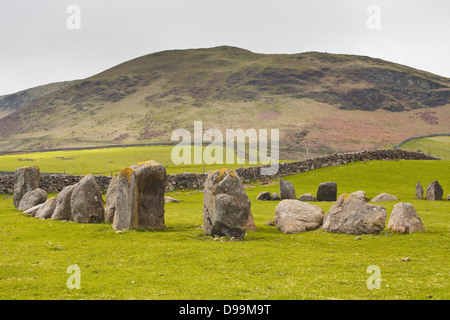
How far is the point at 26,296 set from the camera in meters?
11.4

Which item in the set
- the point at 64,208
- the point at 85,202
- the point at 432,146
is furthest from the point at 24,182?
the point at 432,146

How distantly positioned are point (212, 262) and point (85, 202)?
42.2 ft

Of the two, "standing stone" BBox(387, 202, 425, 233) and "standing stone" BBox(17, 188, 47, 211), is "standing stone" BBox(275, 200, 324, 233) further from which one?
"standing stone" BBox(17, 188, 47, 211)

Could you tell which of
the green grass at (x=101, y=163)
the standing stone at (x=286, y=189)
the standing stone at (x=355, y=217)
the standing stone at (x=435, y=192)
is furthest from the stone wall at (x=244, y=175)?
the standing stone at (x=355, y=217)

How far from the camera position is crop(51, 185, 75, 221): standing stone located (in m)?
26.6

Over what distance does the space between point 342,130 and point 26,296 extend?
512 feet

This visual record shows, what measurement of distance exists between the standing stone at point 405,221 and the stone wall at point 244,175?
115 feet

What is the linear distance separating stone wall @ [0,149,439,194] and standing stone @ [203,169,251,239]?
Result: 31679mm

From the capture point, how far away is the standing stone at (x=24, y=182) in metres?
35.8

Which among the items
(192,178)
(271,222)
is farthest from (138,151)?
(271,222)

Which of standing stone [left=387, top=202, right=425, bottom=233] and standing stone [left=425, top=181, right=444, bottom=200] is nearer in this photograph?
Result: standing stone [left=387, top=202, right=425, bottom=233]

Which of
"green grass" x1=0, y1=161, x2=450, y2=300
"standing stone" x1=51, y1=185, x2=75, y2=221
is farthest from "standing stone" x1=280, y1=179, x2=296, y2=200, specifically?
"standing stone" x1=51, y1=185, x2=75, y2=221

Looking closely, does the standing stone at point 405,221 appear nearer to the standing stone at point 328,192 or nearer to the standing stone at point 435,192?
the standing stone at point 435,192
